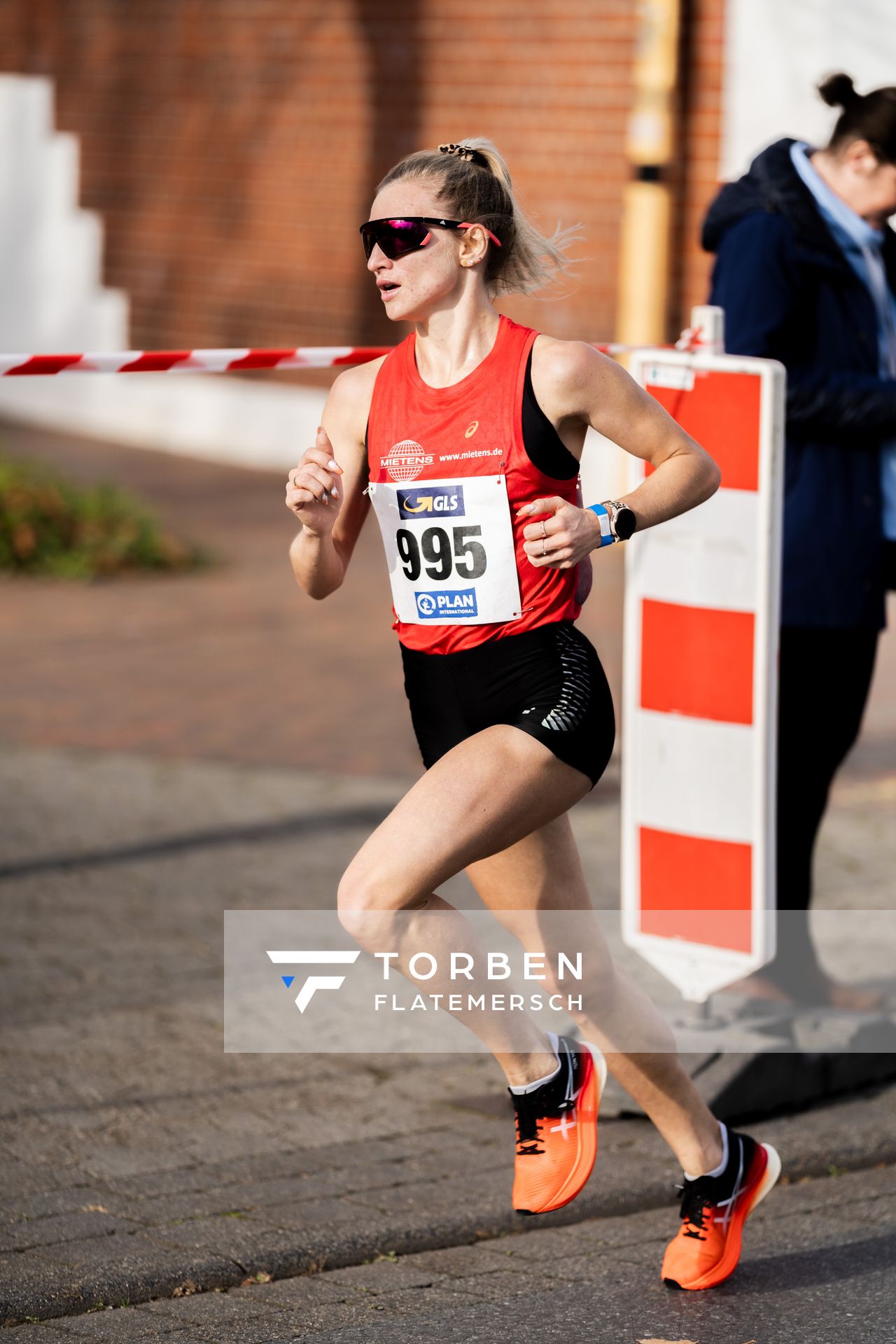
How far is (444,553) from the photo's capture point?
136 inches

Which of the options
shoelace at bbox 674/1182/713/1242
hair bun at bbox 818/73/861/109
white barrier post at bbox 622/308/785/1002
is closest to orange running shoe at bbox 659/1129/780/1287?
shoelace at bbox 674/1182/713/1242

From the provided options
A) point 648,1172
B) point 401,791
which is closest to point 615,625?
point 401,791

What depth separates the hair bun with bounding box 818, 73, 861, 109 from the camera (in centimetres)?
488

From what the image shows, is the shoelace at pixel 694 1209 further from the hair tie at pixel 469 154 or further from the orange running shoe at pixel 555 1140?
the hair tie at pixel 469 154

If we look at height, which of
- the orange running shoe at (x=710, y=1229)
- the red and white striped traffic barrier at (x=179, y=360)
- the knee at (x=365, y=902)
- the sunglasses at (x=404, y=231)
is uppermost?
the sunglasses at (x=404, y=231)

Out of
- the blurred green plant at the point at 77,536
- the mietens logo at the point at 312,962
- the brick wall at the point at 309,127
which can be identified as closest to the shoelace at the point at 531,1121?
the mietens logo at the point at 312,962

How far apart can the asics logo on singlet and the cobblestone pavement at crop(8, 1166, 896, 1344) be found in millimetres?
1573

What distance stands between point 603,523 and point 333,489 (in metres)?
0.48

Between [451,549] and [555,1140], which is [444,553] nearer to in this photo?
[451,549]

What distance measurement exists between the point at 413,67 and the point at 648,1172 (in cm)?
1336

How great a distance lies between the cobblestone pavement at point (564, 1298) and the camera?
362 cm

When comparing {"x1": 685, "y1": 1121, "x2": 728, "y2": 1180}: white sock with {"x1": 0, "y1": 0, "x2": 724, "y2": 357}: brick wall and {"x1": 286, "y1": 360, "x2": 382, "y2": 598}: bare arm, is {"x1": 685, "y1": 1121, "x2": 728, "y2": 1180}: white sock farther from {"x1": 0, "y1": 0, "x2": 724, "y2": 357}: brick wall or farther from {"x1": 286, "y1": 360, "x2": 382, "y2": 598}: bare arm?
{"x1": 0, "y1": 0, "x2": 724, "y2": 357}: brick wall

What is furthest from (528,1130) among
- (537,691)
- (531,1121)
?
(537,691)

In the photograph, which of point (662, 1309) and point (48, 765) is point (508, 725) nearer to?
point (662, 1309)
